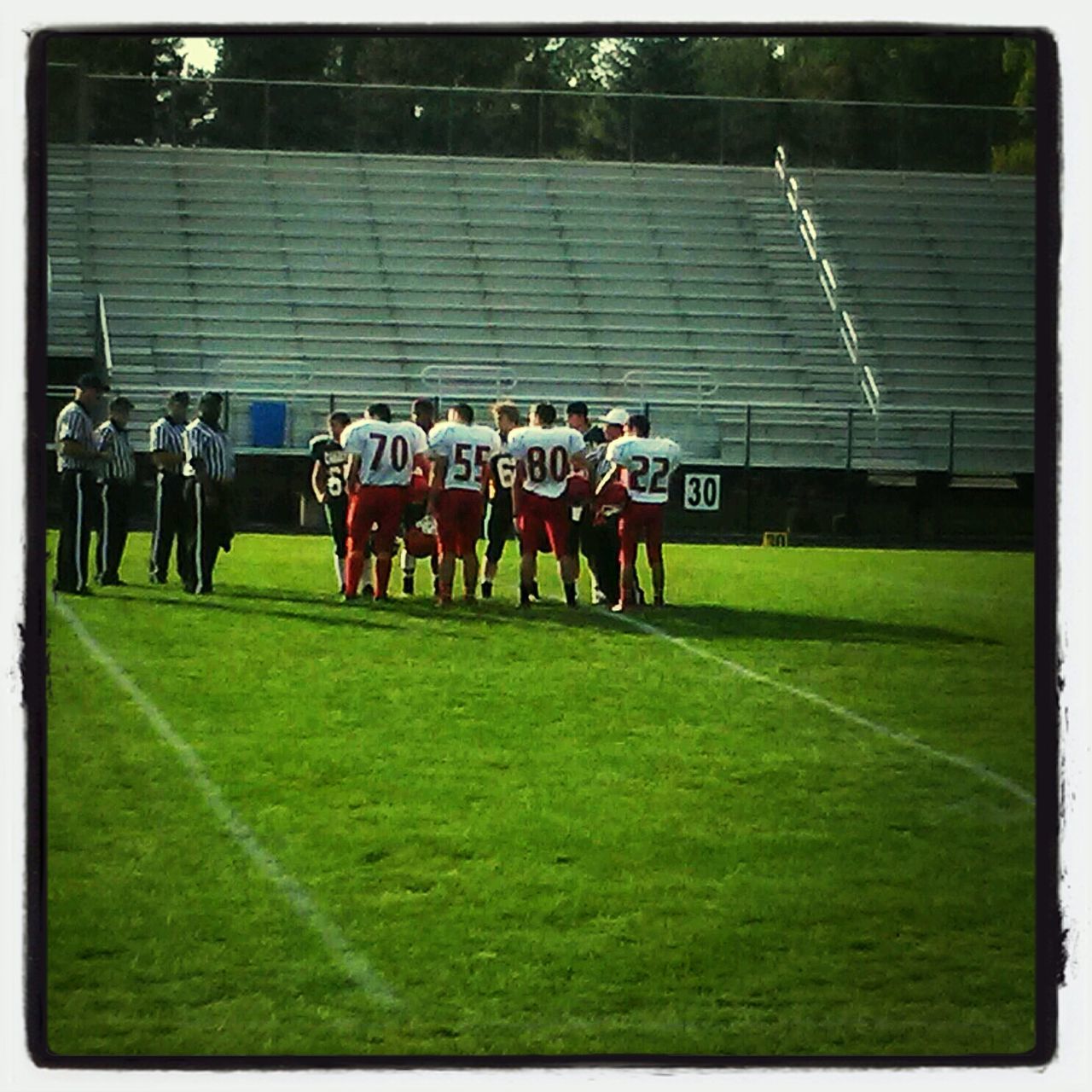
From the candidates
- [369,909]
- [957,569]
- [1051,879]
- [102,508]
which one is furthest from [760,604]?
[1051,879]

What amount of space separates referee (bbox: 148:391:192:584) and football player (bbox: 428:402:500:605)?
3.04 ft

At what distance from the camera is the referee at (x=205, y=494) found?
22.1ft

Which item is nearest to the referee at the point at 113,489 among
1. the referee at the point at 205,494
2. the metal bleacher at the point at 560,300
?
the referee at the point at 205,494

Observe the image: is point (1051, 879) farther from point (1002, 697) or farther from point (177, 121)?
point (1002, 697)

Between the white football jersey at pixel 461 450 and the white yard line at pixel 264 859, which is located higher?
the white football jersey at pixel 461 450

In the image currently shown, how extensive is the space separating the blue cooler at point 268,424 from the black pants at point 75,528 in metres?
2.88

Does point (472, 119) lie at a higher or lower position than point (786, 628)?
higher

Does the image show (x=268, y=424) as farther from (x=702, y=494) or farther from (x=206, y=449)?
(x=206, y=449)

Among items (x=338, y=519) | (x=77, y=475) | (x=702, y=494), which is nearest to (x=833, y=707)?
(x=77, y=475)

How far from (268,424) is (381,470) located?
341 cm

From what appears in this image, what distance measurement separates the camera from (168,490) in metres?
6.95

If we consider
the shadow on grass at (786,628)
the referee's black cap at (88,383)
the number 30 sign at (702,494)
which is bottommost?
the shadow on grass at (786,628)

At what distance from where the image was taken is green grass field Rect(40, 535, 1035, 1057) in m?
2.32

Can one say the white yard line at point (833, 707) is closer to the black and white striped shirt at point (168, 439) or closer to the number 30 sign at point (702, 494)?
the black and white striped shirt at point (168, 439)
